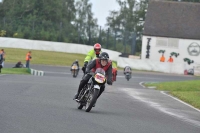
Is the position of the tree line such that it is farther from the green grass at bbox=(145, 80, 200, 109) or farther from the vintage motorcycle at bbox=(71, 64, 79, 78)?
the green grass at bbox=(145, 80, 200, 109)

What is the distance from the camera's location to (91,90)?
1547 cm

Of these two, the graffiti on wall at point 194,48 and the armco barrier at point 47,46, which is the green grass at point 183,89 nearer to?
the armco barrier at point 47,46

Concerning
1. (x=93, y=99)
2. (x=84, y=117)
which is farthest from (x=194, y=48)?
(x=84, y=117)

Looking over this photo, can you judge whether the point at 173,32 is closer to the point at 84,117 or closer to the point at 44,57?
the point at 44,57

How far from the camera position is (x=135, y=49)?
6881 centimetres

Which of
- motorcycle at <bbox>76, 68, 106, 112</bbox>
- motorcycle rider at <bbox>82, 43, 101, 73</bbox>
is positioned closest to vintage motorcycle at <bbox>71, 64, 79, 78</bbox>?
motorcycle rider at <bbox>82, 43, 101, 73</bbox>

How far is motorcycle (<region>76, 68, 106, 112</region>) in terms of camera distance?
→ 15031mm

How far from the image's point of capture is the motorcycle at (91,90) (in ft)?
49.3

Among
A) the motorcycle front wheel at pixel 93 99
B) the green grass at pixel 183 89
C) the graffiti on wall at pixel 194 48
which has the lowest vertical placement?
the green grass at pixel 183 89

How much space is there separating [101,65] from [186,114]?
3266mm

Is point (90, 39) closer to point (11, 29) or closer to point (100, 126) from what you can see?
point (11, 29)

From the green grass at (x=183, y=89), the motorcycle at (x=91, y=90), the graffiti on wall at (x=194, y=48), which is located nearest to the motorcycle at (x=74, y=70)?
the green grass at (x=183, y=89)

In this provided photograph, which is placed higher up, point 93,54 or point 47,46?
point 93,54

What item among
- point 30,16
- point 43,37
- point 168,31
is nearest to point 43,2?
point 30,16
